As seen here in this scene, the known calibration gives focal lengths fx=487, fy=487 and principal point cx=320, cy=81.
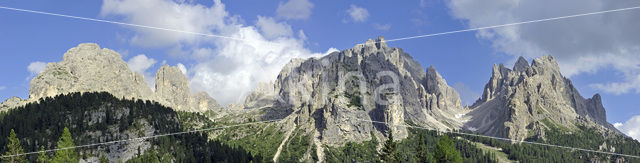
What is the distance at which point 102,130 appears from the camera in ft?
590

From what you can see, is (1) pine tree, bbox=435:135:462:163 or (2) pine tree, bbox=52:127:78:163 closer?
(1) pine tree, bbox=435:135:462:163

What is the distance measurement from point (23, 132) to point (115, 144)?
30.9 metres

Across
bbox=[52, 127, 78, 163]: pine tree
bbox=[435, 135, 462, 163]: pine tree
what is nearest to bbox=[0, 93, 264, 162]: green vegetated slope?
Result: bbox=[52, 127, 78, 163]: pine tree

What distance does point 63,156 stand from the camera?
400ft

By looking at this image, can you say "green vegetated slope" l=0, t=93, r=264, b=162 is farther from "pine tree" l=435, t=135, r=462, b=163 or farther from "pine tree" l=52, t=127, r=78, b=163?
"pine tree" l=435, t=135, r=462, b=163

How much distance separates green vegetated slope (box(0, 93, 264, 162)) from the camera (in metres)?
167

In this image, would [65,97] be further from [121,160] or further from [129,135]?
[121,160]

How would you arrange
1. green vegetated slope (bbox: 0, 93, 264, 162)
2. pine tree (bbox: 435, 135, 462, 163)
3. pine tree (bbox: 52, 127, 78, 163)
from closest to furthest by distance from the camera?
pine tree (bbox: 435, 135, 462, 163), pine tree (bbox: 52, 127, 78, 163), green vegetated slope (bbox: 0, 93, 264, 162)

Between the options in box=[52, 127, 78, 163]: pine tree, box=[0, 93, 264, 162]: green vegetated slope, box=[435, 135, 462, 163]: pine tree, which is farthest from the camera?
box=[0, 93, 264, 162]: green vegetated slope

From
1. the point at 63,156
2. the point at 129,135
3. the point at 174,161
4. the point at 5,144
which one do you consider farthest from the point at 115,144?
the point at 63,156

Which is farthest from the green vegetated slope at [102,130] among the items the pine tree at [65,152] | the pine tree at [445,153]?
the pine tree at [445,153]

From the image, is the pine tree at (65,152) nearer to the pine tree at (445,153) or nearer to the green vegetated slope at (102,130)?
the green vegetated slope at (102,130)

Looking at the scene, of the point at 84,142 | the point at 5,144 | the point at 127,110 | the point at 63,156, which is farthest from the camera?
the point at 127,110

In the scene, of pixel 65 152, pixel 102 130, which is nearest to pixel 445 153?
pixel 65 152
